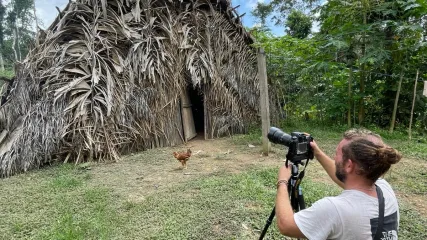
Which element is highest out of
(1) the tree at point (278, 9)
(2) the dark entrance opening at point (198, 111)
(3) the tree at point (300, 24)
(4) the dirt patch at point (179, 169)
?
(1) the tree at point (278, 9)

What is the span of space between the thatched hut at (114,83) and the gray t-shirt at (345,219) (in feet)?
14.3

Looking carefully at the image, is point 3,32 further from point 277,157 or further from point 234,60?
point 277,157

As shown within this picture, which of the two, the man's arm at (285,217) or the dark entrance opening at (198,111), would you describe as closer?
the man's arm at (285,217)

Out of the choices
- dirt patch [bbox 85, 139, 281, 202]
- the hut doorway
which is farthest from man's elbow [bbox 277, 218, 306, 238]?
→ the hut doorway

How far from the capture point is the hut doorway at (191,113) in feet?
21.4

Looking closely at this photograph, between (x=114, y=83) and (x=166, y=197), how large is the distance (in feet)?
9.36

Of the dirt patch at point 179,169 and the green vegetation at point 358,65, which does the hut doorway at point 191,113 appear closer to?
the dirt patch at point 179,169

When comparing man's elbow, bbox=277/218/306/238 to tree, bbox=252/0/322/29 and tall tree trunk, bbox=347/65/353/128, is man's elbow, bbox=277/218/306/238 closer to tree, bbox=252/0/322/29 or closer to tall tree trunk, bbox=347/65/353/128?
tall tree trunk, bbox=347/65/353/128

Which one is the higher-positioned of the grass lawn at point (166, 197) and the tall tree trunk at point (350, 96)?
the tall tree trunk at point (350, 96)

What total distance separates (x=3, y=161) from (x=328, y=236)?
5202 millimetres

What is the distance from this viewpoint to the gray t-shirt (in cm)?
110

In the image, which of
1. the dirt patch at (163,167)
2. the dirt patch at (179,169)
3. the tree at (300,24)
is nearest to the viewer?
the dirt patch at (179,169)

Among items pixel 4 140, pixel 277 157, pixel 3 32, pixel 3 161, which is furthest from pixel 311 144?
pixel 3 32

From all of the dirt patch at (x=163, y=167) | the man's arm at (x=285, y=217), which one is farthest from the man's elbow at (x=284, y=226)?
the dirt patch at (x=163, y=167)
